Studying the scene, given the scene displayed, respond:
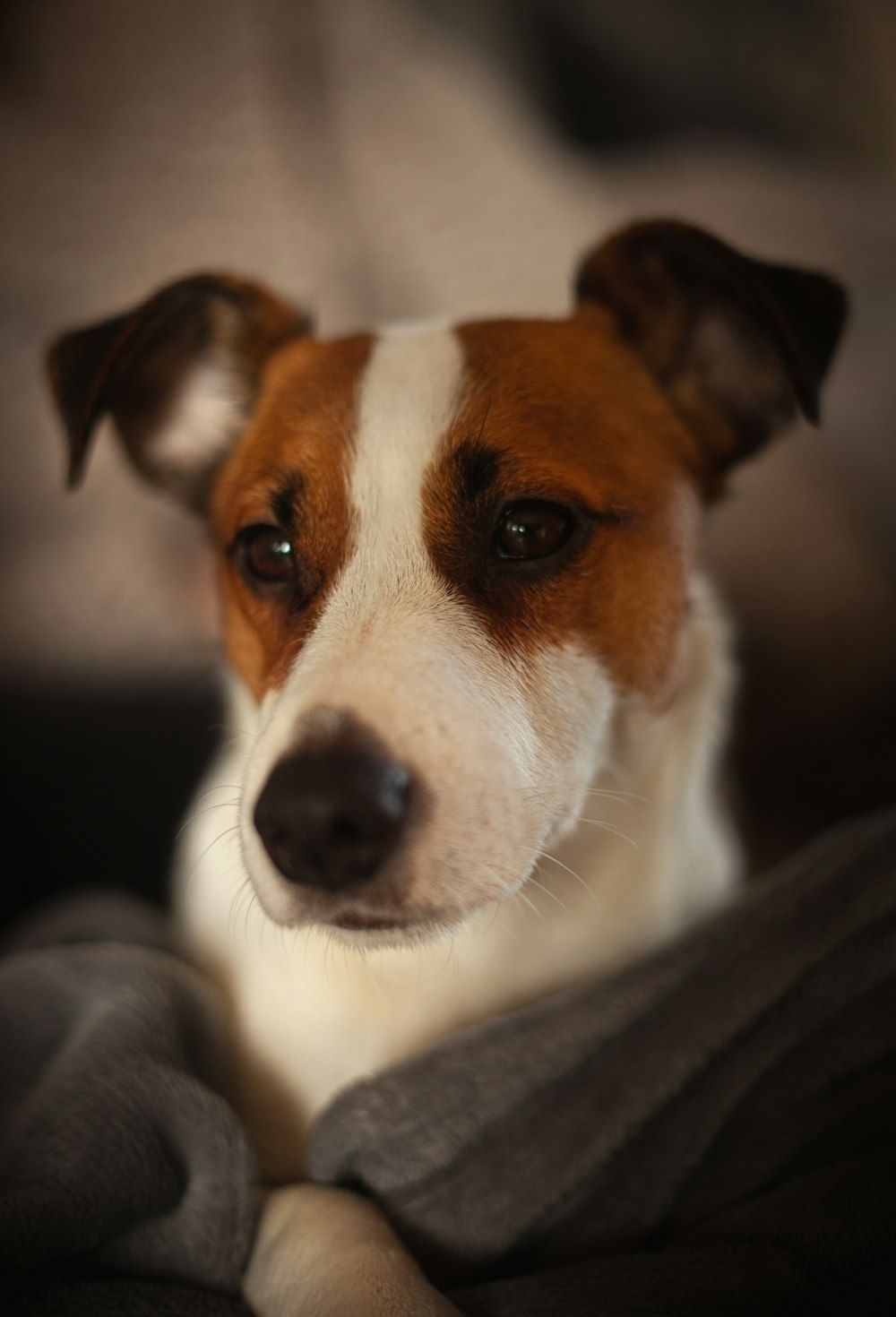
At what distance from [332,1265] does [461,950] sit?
1.16 feet

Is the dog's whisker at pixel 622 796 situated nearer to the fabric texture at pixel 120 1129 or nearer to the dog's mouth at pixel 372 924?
the dog's mouth at pixel 372 924

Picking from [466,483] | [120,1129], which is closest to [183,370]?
[466,483]

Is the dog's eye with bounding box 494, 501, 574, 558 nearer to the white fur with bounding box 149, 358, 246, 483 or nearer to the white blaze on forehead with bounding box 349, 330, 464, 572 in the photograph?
the white blaze on forehead with bounding box 349, 330, 464, 572

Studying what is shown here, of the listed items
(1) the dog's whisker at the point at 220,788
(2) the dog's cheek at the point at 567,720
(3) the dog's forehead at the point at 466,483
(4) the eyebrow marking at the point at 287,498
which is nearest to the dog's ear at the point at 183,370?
(3) the dog's forehead at the point at 466,483

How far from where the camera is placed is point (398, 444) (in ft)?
3.11

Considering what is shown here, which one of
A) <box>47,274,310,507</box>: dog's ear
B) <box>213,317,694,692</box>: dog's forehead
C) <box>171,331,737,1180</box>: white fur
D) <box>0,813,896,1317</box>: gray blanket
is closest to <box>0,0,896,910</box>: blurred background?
<box>47,274,310,507</box>: dog's ear

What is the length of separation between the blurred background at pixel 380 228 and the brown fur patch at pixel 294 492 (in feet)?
1.19

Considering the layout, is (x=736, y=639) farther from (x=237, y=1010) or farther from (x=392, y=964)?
(x=237, y=1010)

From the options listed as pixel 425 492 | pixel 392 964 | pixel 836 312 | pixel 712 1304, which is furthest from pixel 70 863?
pixel 836 312

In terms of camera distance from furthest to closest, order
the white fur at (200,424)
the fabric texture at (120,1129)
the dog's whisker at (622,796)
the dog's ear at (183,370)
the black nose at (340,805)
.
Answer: the white fur at (200,424), the dog's ear at (183,370), the dog's whisker at (622,796), the fabric texture at (120,1129), the black nose at (340,805)

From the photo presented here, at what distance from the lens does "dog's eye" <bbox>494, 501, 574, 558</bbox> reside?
93cm

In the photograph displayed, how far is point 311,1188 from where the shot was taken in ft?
3.09

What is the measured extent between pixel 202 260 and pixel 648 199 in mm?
694

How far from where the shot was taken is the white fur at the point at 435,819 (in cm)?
77
